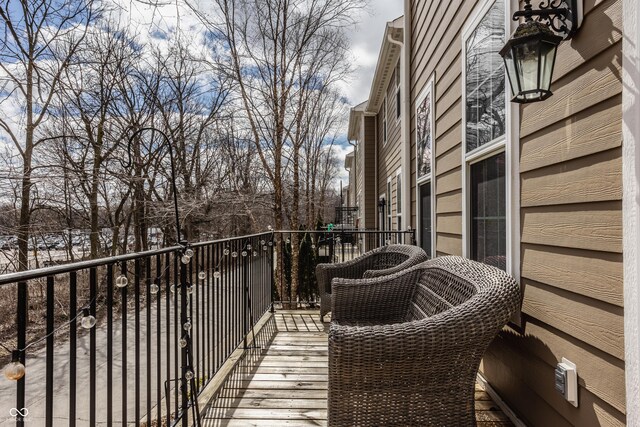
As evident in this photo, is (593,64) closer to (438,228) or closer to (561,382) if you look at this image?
(561,382)

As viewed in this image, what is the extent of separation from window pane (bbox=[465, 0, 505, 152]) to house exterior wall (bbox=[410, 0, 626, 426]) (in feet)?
0.78

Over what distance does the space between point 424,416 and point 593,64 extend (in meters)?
1.50

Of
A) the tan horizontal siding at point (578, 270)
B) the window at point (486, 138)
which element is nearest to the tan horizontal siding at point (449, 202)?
the window at point (486, 138)

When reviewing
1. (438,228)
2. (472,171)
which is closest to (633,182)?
(472,171)

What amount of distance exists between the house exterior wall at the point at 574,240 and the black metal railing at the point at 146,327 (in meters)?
1.62

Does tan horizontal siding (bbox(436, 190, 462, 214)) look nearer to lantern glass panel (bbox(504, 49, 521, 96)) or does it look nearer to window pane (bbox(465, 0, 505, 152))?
window pane (bbox(465, 0, 505, 152))

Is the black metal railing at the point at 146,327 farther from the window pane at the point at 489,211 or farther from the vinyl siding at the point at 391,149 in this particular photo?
the vinyl siding at the point at 391,149

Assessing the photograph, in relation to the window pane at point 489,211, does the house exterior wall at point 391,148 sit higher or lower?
higher

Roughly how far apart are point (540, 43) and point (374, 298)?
1667 mm

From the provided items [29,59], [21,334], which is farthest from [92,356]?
[29,59]

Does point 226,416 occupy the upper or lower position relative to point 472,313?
lower

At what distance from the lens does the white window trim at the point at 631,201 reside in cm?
117

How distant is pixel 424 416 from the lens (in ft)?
5.43

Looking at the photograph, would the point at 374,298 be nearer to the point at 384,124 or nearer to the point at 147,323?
the point at 147,323
